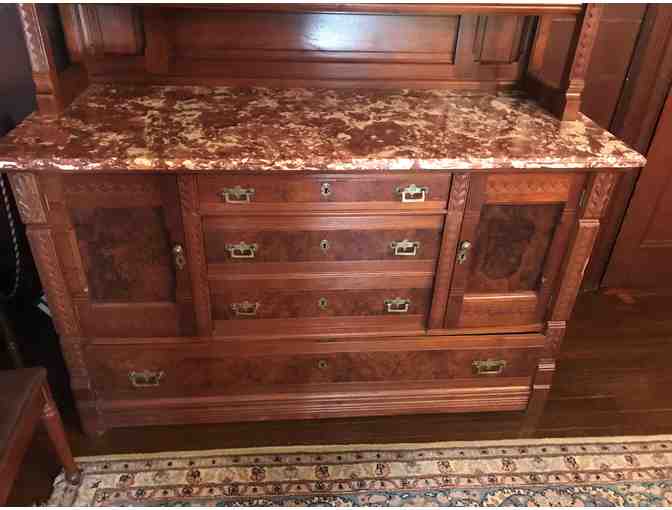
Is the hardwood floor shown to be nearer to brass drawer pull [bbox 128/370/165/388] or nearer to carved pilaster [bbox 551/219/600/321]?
brass drawer pull [bbox 128/370/165/388]

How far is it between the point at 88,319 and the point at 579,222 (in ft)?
4.96

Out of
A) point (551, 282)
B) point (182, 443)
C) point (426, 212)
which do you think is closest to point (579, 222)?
point (551, 282)

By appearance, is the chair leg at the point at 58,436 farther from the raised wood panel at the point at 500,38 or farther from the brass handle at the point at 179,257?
the raised wood panel at the point at 500,38

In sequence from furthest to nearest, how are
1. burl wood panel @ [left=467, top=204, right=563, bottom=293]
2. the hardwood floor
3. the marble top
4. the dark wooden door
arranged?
1. the dark wooden door
2. the hardwood floor
3. burl wood panel @ [left=467, top=204, right=563, bottom=293]
4. the marble top

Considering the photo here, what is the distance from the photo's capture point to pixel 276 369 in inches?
70.7

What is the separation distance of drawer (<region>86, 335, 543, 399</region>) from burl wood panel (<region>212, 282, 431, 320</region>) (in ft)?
0.35

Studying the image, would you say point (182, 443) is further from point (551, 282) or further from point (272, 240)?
point (551, 282)

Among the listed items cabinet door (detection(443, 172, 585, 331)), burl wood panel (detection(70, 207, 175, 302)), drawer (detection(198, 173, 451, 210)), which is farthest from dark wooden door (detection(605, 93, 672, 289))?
burl wood panel (detection(70, 207, 175, 302))

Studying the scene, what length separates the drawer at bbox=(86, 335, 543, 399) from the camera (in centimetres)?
173

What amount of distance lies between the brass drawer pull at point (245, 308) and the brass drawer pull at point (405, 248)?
457 millimetres

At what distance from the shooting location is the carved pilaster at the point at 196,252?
1.44 meters

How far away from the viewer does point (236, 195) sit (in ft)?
4.82

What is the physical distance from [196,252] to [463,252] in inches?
31.0

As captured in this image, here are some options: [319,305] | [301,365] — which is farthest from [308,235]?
[301,365]
